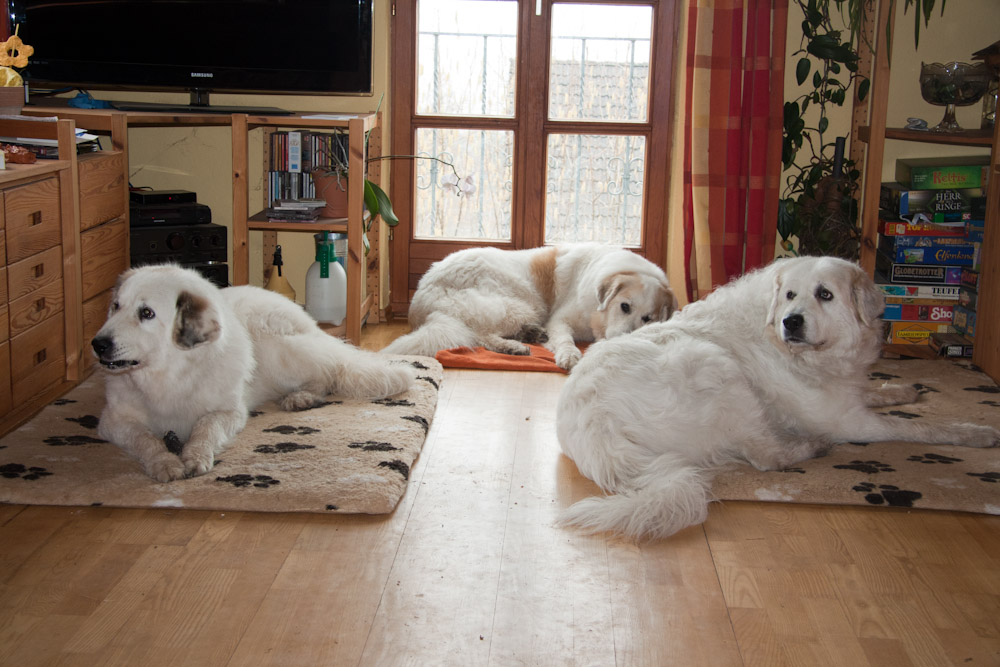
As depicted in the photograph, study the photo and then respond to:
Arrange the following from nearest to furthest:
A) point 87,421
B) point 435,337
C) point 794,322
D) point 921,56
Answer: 1. point 794,322
2. point 87,421
3. point 435,337
4. point 921,56

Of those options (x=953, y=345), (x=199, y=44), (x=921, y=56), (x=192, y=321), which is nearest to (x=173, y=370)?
(x=192, y=321)

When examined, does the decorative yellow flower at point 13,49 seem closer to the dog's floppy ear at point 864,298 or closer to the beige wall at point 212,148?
the beige wall at point 212,148

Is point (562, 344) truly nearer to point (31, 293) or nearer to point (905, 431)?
point (905, 431)

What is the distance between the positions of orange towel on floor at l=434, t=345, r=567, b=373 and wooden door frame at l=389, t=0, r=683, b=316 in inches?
41.3

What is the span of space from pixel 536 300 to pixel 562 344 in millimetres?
416

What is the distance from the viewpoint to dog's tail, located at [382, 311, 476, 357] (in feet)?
13.9

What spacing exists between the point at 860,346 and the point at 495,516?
1.33 metres

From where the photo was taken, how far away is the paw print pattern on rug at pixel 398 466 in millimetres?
2912

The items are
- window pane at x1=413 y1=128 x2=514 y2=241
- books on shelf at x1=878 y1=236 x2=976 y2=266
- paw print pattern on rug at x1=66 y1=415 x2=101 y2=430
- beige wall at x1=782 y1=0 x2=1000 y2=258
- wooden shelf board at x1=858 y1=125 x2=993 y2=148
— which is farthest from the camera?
window pane at x1=413 y1=128 x2=514 y2=241

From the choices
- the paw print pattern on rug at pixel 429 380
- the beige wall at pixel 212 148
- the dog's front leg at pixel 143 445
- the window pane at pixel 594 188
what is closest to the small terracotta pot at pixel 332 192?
the beige wall at pixel 212 148

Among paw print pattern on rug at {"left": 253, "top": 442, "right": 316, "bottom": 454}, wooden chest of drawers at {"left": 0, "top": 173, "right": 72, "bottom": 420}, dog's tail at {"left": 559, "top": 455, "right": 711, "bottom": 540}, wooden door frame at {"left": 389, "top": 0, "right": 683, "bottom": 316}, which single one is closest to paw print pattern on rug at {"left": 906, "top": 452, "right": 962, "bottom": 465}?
dog's tail at {"left": 559, "top": 455, "right": 711, "bottom": 540}

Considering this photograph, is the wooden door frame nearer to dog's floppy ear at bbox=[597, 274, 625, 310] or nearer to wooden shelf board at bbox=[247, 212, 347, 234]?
wooden shelf board at bbox=[247, 212, 347, 234]

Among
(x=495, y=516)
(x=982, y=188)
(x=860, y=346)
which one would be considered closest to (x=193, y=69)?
(x=495, y=516)

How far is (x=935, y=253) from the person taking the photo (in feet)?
14.9
